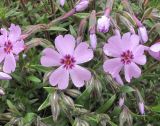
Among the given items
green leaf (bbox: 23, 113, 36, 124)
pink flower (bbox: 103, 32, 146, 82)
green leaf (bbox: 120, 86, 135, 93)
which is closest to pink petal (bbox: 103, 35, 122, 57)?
pink flower (bbox: 103, 32, 146, 82)

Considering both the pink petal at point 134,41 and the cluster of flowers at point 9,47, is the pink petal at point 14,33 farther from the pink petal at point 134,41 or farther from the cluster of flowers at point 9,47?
the pink petal at point 134,41

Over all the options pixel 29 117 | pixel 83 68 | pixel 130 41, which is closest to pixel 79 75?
pixel 83 68

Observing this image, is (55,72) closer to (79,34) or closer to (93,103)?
(79,34)

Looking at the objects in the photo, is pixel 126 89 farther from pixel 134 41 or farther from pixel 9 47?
pixel 9 47

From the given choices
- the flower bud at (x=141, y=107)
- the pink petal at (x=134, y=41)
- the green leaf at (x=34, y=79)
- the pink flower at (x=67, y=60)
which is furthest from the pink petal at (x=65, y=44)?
the flower bud at (x=141, y=107)

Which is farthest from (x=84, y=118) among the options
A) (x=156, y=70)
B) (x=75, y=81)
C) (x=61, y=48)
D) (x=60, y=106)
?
(x=156, y=70)

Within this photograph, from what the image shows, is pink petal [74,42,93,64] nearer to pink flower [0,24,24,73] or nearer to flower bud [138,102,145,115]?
pink flower [0,24,24,73]
